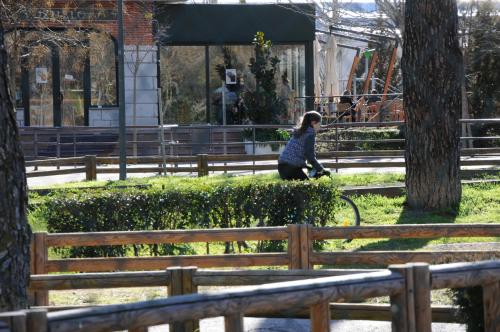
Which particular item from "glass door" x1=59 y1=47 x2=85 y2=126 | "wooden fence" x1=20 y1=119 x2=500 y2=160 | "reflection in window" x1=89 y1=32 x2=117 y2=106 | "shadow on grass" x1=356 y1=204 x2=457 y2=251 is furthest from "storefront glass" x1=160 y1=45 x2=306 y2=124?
"shadow on grass" x1=356 y1=204 x2=457 y2=251

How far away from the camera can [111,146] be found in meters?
29.5

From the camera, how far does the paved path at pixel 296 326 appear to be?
23.7 ft

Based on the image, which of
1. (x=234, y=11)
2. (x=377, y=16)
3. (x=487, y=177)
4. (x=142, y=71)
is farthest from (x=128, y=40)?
(x=487, y=177)

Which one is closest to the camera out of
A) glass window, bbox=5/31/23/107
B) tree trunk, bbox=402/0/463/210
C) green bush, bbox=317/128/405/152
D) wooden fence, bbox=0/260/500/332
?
wooden fence, bbox=0/260/500/332

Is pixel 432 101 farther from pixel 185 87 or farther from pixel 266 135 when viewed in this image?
pixel 185 87

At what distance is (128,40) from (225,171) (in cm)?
1220

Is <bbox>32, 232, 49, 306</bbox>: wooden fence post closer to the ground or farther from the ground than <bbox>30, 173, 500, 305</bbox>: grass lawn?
farther from the ground

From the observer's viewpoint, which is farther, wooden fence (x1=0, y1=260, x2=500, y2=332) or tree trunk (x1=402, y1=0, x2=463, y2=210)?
tree trunk (x1=402, y1=0, x2=463, y2=210)

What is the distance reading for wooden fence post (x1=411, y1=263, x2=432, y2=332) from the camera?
4969mm

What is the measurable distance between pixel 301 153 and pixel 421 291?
7.60 meters

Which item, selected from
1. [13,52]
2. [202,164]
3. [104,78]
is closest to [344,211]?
[202,164]

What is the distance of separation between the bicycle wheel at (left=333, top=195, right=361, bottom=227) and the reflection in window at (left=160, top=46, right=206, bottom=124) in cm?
2174

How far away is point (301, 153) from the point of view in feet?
41.1

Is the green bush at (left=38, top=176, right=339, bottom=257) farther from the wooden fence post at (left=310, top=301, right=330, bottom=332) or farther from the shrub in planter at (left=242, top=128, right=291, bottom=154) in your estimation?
the shrub in planter at (left=242, top=128, right=291, bottom=154)
